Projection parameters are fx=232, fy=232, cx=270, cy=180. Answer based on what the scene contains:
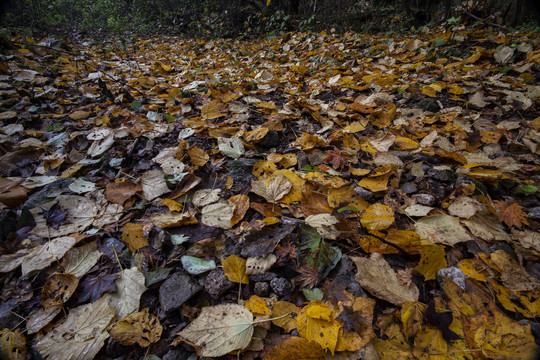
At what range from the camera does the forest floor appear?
83cm

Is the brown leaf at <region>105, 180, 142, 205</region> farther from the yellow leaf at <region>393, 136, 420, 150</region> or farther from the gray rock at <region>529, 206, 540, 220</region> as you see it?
the gray rock at <region>529, 206, 540, 220</region>

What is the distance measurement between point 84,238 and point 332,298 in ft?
4.10

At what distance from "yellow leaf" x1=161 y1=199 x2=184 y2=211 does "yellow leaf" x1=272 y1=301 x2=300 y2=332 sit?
749 millimetres

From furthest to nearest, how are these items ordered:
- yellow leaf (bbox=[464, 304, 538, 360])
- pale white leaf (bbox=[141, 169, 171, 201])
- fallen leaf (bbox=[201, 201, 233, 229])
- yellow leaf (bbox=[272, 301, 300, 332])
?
pale white leaf (bbox=[141, 169, 171, 201]) < fallen leaf (bbox=[201, 201, 233, 229]) < yellow leaf (bbox=[272, 301, 300, 332]) < yellow leaf (bbox=[464, 304, 538, 360])

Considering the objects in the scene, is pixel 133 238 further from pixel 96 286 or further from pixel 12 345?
pixel 12 345

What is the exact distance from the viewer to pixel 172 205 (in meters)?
1.30

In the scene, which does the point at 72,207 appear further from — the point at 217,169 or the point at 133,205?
the point at 217,169

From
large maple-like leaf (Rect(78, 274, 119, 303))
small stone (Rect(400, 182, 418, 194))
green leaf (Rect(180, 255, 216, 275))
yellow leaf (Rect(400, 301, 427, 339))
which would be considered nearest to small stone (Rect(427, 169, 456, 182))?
small stone (Rect(400, 182, 418, 194))

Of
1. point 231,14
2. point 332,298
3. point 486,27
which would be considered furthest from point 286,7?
point 332,298

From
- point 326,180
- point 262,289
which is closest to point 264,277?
point 262,289

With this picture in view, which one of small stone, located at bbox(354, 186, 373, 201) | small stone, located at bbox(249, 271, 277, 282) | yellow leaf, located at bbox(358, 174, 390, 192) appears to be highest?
yellow leaf, located at bbox(358, 174, 390, 192)

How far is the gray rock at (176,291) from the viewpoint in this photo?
3.03 ft

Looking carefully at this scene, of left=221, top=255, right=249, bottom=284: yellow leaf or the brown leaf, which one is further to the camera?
the brown leaf

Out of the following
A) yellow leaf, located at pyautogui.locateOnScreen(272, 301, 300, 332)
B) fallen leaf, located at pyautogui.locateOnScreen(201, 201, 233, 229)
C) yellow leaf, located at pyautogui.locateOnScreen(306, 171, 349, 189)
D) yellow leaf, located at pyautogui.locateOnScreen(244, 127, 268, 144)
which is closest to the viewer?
yellow leaf, located at pyautogui.locateOnScreen(272, 301, 300, 332)
